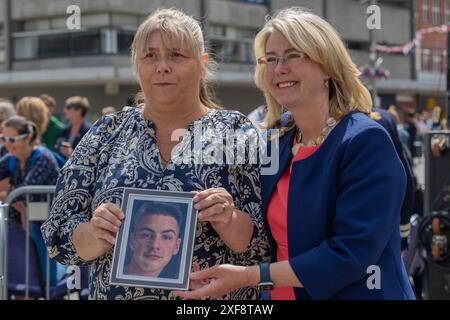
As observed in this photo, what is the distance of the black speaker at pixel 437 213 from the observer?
17.1 ft

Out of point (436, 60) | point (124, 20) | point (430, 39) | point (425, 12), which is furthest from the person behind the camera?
point (436, 60)

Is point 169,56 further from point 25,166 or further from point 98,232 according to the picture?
point 25,166

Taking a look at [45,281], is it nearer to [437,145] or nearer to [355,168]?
[437,145]

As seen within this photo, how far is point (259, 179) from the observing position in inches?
93.4

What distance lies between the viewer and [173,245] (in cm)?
212

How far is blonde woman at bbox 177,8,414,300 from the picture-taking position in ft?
6.73

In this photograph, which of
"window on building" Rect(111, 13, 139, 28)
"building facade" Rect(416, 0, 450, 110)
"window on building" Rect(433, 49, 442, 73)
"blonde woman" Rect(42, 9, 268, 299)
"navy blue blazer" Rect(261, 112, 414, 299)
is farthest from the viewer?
"window on building" Rect(433, 49, 442, 73)

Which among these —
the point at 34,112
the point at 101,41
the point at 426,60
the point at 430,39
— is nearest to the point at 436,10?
the point at 430,39

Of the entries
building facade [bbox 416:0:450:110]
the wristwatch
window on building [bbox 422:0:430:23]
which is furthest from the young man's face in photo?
window on building [bbox 422:0:430:23]

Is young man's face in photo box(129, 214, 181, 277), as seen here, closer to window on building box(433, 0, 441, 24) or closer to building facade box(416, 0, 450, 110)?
building facade box(416, 0, 450, 110)

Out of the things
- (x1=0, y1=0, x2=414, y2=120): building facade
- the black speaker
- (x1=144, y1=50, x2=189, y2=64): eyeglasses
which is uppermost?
(x1=0, y1=0, x2=414, y2=120): building facade

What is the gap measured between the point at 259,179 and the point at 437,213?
3.22 metres

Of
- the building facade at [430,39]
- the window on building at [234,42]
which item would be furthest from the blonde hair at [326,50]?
the building facade at [430,39]
